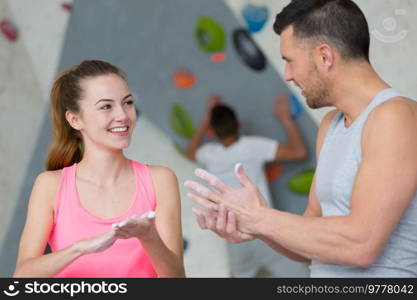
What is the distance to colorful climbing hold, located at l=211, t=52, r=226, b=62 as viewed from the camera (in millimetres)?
3921

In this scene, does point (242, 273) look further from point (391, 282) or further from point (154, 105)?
point (391, 282)

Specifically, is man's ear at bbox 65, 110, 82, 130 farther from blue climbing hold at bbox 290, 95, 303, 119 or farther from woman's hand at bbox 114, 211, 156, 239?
blue climbing hold at bbox 290, 95, 303, 119

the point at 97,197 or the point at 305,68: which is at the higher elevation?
the point at 305,68

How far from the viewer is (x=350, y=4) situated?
1.54m

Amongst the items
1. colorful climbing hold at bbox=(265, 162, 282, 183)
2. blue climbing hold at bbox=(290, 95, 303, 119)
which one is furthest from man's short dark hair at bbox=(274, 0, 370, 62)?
colorful climbing hold at bbox=(265, 162, 282, 183)

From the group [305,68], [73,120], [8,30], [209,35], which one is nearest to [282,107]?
[209,35]

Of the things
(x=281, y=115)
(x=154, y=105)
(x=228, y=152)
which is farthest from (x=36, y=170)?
(x=281, y=115)

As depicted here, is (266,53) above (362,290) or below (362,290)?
above

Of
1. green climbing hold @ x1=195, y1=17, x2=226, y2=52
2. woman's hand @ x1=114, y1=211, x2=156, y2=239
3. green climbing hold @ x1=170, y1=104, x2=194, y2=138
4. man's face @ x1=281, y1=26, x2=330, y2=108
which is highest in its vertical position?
green climbing hold @ x1=195, y1=17, x2=226, y2=52

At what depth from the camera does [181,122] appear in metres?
3.96

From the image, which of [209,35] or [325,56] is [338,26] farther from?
[209,35]

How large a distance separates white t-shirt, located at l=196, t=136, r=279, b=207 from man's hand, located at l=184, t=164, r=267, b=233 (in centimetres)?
214

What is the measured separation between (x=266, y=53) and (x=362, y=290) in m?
2.52

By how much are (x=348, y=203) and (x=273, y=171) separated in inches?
95.4
